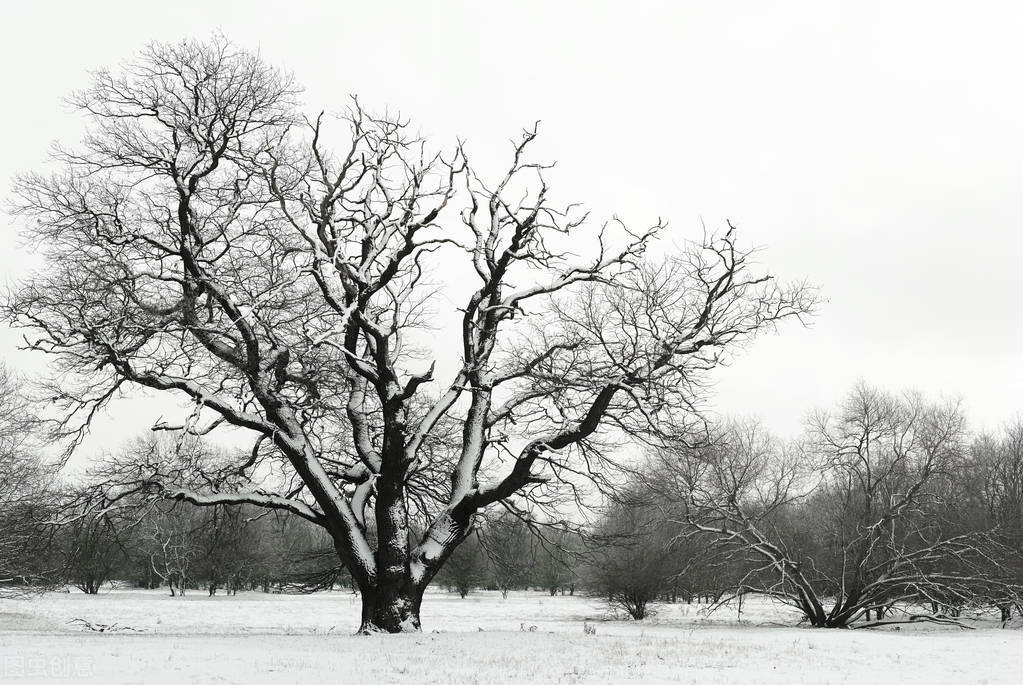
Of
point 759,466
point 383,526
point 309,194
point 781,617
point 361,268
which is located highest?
point 309,194

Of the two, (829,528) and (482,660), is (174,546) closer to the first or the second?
(829,528)

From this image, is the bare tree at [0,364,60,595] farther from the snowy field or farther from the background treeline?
the snowy field

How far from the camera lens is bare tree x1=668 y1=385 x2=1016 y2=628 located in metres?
27.9

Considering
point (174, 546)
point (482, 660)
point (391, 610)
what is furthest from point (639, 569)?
point (174, 546)

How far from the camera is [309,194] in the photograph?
18.1 meters

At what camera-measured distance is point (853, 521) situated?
30.1 m

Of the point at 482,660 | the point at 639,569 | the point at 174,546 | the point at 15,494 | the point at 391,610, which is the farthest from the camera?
the point at 174,546

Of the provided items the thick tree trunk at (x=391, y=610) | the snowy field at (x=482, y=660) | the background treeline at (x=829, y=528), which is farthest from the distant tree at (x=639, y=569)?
the thick tree trunk at (x=391, y=610)

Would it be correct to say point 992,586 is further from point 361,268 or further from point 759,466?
point 361,268

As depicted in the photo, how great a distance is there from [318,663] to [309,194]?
10.8m

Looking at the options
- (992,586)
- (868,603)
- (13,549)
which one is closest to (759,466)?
(868,603)

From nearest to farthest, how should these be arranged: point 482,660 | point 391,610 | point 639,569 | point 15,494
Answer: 1. point 482,660
2. point 391,610
3. point 15,494
4. point 639,569

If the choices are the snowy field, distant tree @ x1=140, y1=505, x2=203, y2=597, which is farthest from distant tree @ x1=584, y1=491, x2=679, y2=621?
distant tree @ x1=140, y1=505, x2=203, y2=597

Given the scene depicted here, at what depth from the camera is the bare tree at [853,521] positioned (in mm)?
27891
